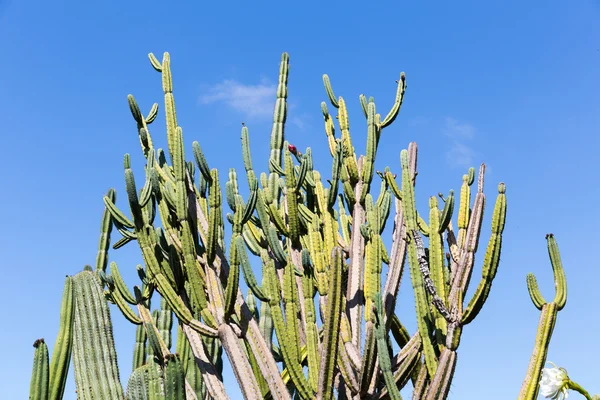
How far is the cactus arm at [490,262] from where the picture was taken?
494 cm

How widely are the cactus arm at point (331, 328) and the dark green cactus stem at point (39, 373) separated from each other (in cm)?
180

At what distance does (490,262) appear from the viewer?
16.2 feet

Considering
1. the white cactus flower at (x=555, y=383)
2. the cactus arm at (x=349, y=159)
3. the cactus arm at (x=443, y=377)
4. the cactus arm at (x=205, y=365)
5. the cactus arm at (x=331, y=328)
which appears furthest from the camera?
the cactus arm at (x=349, y=159)

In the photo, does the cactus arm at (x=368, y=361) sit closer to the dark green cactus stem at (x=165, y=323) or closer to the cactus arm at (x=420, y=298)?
the cactus arm at (x=420, y=298)

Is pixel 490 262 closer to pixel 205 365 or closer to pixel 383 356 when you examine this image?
pixel 383 356

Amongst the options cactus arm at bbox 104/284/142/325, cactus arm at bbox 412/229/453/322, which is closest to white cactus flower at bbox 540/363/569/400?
cactus arm at bbox 412/229/453/322

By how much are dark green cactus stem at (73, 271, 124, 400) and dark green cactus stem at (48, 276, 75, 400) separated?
1.54 feet

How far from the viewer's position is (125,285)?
19.4 feet

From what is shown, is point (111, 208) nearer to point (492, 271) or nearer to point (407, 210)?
point (407, 210)

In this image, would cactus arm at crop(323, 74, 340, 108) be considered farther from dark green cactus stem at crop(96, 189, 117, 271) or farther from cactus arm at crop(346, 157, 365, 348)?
dark green cactus stem at crop(96, 189, 117, 271)

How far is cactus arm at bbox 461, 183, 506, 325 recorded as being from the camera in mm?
4941

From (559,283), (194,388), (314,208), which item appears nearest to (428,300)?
(559,283)

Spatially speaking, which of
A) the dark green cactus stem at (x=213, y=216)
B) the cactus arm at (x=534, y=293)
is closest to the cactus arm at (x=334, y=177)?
the dark green cactus stem at (x=213, y=216)

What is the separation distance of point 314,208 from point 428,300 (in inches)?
66.2
